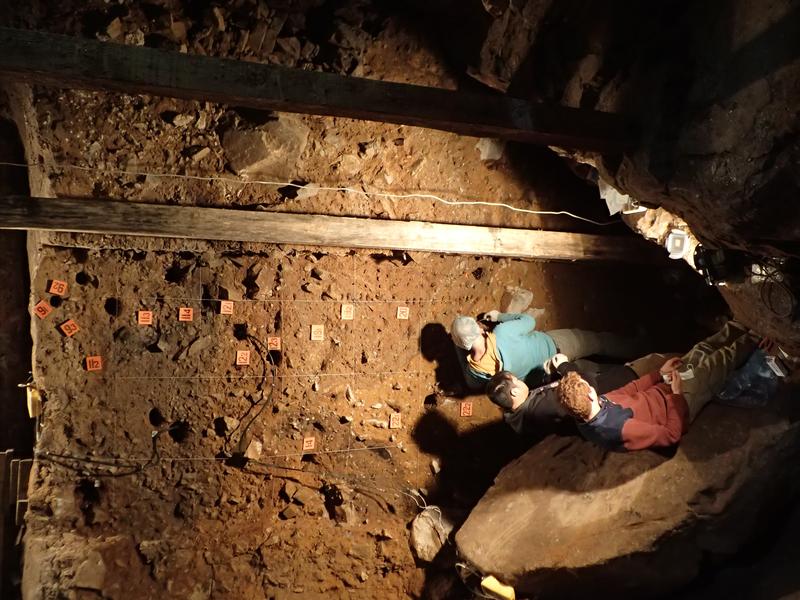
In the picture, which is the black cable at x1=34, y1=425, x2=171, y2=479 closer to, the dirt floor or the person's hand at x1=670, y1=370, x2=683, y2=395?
the dirt floor

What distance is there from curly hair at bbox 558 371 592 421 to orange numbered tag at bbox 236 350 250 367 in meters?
2.20

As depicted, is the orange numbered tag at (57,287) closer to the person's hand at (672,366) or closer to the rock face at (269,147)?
the rock face at (269,147)

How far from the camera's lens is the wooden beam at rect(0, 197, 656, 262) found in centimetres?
332

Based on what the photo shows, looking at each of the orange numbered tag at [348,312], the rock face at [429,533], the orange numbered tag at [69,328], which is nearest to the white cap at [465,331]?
the orange numbered tag at [348,312]

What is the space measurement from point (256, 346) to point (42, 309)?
1.38m

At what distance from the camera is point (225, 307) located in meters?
3.92

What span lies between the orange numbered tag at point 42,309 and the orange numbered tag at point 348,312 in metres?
1.97

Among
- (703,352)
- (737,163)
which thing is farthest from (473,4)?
(703,352)

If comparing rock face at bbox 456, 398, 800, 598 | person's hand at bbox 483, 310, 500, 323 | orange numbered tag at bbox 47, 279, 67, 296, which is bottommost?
rock face at bbox 456, 398, 800, 598

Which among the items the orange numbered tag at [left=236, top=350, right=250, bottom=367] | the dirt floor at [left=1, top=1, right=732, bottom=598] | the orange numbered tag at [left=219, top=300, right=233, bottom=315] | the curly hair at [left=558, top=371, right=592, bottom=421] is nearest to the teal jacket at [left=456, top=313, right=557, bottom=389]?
the dirt floor at [left=1, top=1, right=732, bottom=598]

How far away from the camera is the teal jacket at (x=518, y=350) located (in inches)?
168

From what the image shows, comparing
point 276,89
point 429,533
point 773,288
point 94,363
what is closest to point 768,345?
point 773,288

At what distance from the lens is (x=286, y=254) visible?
13.4 feet

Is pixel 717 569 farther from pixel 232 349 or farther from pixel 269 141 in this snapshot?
pixel 269 141
